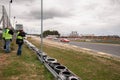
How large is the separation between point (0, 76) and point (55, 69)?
7.33 ft

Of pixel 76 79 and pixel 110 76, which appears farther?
pixel 110 76

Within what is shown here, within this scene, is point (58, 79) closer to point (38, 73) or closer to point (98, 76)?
point (38, 73)

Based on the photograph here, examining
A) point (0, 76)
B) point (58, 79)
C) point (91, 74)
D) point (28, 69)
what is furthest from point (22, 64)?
point (58, 79)

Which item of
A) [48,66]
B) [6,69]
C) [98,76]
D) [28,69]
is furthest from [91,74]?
[6,69]

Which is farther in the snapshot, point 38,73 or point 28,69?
point 28,69

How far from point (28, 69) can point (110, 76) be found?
385cm

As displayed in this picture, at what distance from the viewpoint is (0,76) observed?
9.23 m

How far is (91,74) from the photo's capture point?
35.7 ft

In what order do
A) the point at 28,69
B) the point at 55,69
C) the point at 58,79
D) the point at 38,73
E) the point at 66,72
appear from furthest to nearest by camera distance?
the point at 28,69 → the point at 38,73 → the point at 55,69 → the point at 66,72 → the point at 58,79

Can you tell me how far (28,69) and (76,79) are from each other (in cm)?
385

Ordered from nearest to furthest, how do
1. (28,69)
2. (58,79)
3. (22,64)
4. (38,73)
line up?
(58,79), (38,73), (28,69), (22,64)

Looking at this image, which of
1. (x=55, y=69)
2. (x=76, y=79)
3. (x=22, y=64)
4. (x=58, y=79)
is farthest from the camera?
(x=22, y=64)

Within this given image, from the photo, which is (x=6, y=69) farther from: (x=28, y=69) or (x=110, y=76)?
(x=110, y=76)


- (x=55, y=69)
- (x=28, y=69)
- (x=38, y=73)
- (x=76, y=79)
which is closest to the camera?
(x=76, y=79)
